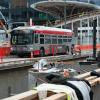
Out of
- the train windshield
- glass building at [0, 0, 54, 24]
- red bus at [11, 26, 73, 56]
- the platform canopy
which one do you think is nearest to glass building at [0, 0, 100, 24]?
glass building at [0, 0, 54, 24]

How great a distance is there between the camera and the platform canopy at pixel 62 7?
107938 mm

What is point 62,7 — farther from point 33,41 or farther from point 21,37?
point 33,41

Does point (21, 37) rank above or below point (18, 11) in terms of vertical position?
below

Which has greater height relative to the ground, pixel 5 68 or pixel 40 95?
pixel 40 95

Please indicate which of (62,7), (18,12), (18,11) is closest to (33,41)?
(62,7)

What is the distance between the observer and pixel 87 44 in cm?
4547

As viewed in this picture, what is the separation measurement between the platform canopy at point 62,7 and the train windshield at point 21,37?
65.5 m

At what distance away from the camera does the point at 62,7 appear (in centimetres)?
11038

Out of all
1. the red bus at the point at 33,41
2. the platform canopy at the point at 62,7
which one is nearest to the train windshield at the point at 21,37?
the red bus at the point at 33,41

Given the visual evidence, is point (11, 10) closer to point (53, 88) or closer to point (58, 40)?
point (58, 40)

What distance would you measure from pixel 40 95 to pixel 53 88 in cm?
19

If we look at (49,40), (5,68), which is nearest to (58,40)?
(49,40)

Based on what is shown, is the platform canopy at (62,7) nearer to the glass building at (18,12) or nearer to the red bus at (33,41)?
the glass building at (18,12)

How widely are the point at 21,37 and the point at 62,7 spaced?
70.8 meters
